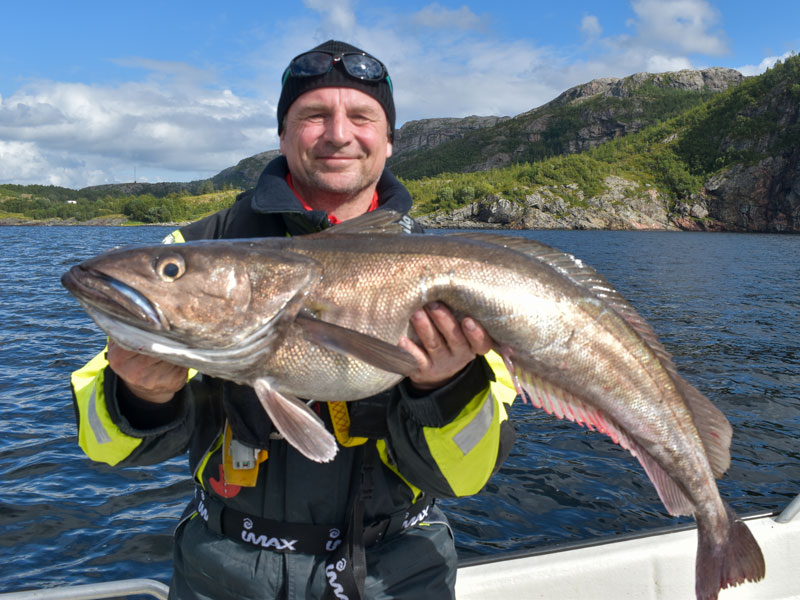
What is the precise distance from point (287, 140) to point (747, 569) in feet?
11.7

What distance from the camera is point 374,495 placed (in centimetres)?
303

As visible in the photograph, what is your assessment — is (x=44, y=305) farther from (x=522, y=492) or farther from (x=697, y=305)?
(x=697, y=305)

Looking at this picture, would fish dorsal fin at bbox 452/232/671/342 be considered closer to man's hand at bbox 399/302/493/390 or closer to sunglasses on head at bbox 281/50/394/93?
man's hand at bbox 399/302/493/390

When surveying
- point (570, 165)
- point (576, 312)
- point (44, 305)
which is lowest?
point (44, 305)

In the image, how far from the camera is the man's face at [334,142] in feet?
11.4

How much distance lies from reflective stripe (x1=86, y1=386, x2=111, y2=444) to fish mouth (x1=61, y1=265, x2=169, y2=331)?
0.60 m

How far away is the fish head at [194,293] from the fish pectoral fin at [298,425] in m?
0.22

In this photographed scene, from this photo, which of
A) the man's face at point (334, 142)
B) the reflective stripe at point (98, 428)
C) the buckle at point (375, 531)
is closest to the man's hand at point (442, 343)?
the buckle at point (375, 531)

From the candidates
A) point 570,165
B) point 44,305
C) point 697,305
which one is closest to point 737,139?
point 570,165

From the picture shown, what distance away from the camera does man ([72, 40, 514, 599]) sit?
2.80 m

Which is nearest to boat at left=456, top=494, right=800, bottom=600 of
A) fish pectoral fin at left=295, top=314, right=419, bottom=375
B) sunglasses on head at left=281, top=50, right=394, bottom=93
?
fish pectoral fin at left=295, top=314, right=419, bottom=375

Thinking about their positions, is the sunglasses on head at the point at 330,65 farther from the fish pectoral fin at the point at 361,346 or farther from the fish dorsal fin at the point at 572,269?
the fish pectoral fin at the point at 361,346

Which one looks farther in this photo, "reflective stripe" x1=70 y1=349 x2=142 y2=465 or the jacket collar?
the jacket collar

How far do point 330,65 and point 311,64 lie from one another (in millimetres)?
132
